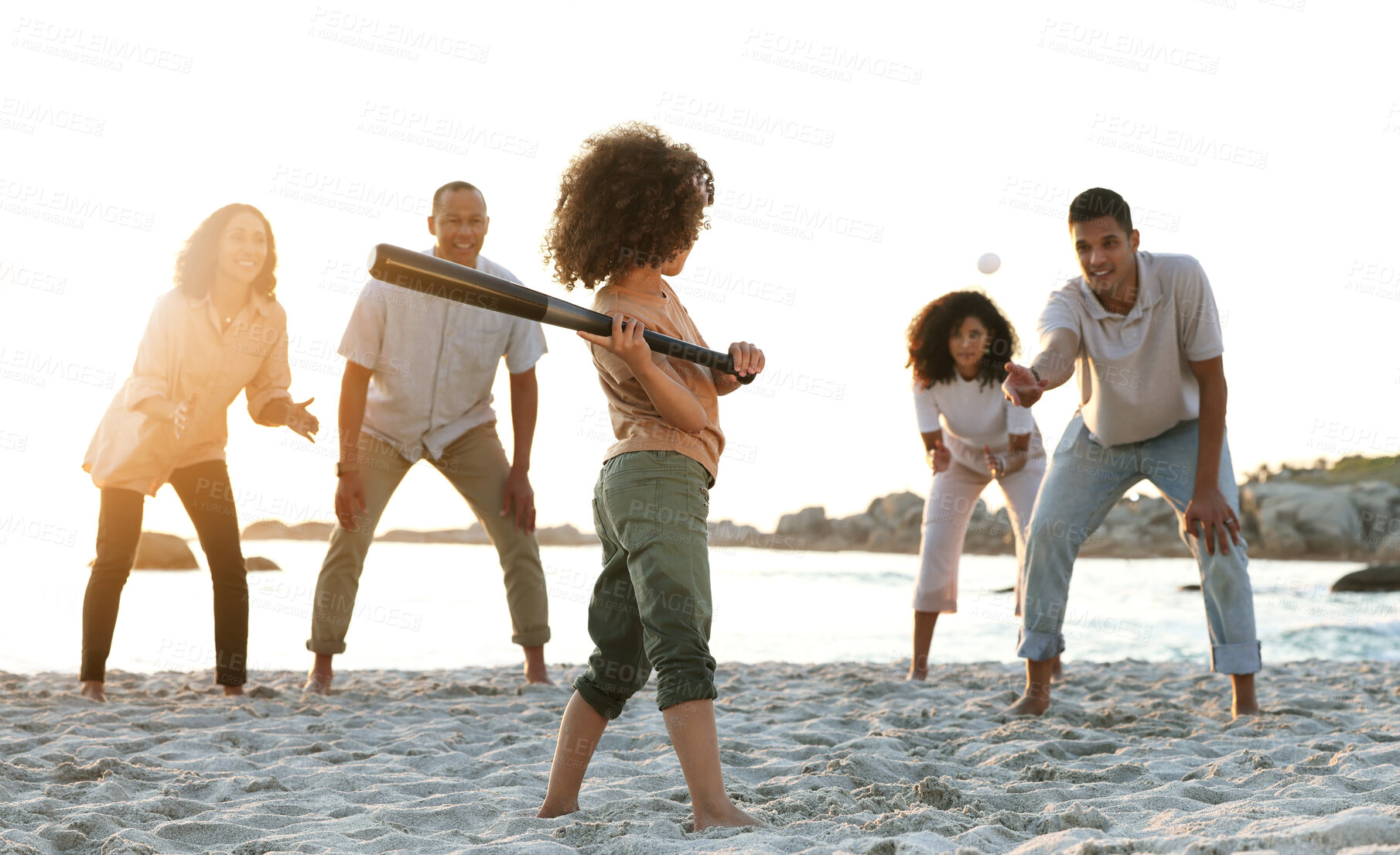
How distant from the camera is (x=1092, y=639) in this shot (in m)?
8.88

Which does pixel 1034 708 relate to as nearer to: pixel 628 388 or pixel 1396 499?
pixel 628 388

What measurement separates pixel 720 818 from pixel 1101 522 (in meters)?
2.50

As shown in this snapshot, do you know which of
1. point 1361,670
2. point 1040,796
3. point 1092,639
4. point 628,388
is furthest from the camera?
point 1092,639

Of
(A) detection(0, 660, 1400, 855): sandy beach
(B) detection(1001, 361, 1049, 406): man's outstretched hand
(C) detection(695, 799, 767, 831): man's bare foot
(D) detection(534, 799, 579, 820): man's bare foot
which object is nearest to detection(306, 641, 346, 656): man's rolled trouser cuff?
(A) detection(0, 660, 1400, 855): sandy beach

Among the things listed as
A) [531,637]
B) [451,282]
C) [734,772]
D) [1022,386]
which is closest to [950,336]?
[1022,386]

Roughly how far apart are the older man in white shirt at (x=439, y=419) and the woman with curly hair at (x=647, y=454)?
2.31 m

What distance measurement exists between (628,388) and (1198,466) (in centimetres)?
250

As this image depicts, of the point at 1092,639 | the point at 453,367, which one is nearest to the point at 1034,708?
the point at 453,367

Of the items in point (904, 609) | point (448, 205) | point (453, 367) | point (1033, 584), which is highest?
point (448, 205)

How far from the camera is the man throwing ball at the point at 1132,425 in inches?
143

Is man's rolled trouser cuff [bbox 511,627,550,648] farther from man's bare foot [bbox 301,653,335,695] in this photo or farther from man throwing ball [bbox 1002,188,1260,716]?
man throwing ball [bbox 1002,188,1260,716]

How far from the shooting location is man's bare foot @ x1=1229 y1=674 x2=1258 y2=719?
148 inches

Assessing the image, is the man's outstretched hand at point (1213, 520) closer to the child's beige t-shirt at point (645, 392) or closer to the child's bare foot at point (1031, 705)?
the child's bare foot at point (1031, 705)

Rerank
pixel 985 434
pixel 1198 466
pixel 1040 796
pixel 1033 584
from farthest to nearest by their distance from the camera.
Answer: pixel 985 434 < pixel 1033 584 < pixel 1198 466 < pixel 1040 796
